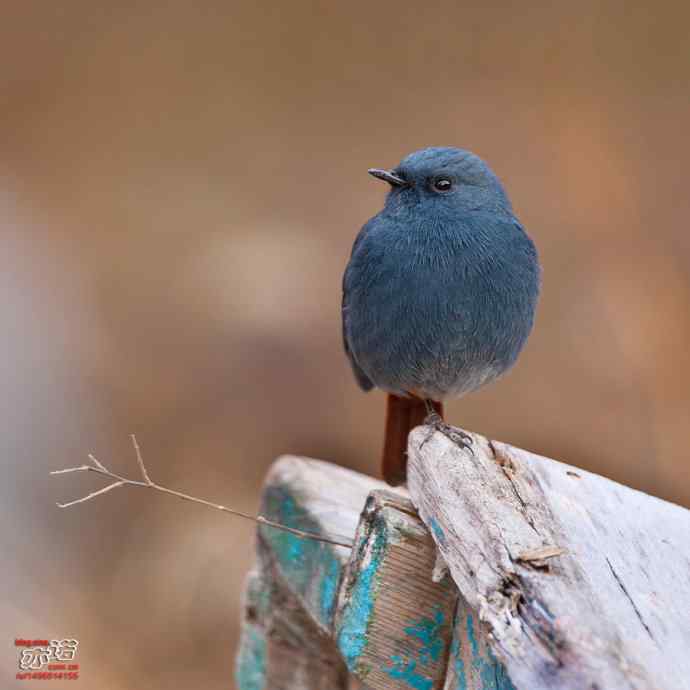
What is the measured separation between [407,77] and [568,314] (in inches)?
59.2

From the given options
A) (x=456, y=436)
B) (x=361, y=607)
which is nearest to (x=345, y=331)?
(x=456, y=436)

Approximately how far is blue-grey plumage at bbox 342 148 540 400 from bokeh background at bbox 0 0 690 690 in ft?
5.72

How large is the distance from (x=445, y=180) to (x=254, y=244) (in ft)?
7.45

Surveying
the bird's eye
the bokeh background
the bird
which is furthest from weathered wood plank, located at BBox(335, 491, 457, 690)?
the bokeh background

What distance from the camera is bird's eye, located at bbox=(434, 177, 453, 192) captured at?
319cm

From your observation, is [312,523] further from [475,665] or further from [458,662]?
[475,665]

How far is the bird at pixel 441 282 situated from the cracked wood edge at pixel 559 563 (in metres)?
0.87

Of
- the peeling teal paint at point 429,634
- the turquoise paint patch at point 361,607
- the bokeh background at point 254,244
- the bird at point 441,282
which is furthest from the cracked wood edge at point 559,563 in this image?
the bokeh background at point 254,244

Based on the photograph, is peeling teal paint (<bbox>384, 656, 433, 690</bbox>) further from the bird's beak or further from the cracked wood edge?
the bird's beak

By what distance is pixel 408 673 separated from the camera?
2100mm

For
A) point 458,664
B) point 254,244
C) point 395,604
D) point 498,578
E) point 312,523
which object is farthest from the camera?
point 254,244

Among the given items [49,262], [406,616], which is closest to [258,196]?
[49,262]

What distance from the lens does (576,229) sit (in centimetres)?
508

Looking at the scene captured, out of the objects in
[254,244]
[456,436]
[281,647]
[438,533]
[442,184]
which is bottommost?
[281,647]
